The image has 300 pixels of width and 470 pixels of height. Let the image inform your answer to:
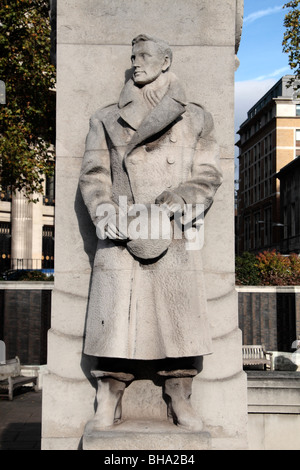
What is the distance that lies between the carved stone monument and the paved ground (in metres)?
3.69

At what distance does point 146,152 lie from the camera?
16.6 ft

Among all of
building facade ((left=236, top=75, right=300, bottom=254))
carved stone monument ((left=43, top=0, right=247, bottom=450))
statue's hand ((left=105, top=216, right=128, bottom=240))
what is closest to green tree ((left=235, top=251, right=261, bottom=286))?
carved stone monument ((left=43, top=0, right=247, bottom=450))

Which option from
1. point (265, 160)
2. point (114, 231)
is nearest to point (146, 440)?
point (114, 231)

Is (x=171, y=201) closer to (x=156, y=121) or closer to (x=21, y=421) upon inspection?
(x=156, y=121)

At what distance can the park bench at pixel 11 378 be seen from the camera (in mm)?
13172

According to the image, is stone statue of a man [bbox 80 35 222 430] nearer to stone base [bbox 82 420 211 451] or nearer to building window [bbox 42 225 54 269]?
stone base [bbox 82 420 211 451]

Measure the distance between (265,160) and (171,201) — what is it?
95.6 metres

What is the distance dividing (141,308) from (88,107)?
1.99m

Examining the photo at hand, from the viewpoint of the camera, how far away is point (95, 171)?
5172 millimetres

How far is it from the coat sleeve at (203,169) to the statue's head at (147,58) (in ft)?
1.55

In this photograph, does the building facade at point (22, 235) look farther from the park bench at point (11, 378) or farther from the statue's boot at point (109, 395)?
the statue's boot at point (109, 395)

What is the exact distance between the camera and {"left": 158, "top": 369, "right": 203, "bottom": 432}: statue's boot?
4965 mm

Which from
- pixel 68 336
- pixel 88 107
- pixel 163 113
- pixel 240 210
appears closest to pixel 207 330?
pixel 68 336
